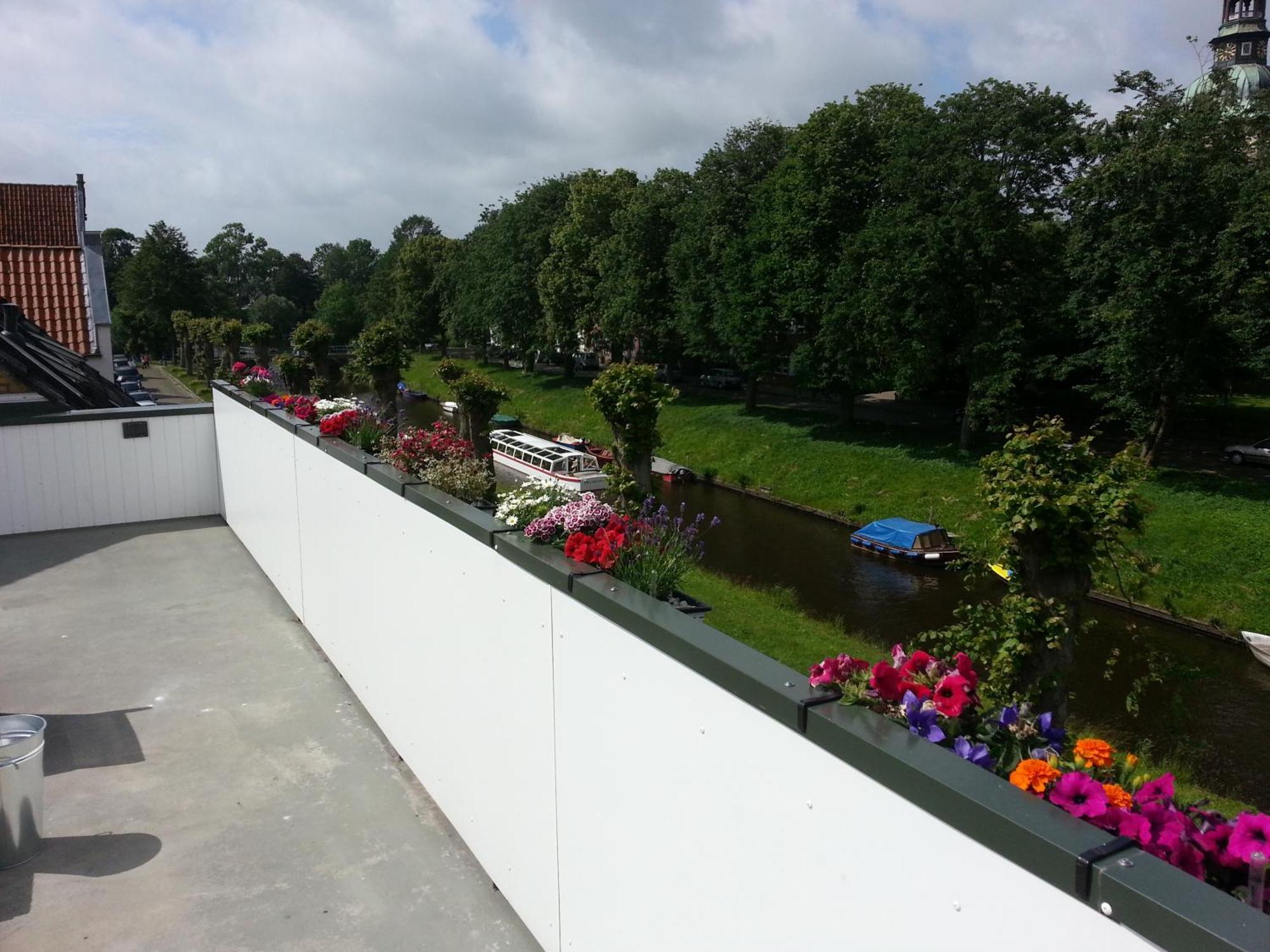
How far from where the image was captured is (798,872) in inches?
91.9

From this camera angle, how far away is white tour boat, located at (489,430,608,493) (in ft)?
80.6

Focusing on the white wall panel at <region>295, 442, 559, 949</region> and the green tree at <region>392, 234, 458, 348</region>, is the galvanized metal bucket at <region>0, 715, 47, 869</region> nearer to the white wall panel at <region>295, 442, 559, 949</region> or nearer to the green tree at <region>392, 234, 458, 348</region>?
the white wall panel at <region>295, 442, 559, 949</region>

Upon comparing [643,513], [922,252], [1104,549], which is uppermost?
[922,252]

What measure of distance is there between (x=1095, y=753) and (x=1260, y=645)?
53.6 ft

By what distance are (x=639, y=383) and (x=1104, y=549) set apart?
9.77 m

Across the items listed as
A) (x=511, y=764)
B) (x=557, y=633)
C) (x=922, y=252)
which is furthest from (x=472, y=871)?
(x=922, y=252)

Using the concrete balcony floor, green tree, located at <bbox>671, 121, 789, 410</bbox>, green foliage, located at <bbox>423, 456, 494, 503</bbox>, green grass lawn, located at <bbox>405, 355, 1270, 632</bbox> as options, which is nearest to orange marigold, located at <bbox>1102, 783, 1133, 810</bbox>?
the concrete balcony floor

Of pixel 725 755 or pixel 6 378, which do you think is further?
pixel 6 378

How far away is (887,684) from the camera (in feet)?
7.53

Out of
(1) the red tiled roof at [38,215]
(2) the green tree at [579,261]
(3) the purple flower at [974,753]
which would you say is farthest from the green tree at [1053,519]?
(2) the green tree at [579,261]

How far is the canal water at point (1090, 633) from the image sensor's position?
40.9 ft

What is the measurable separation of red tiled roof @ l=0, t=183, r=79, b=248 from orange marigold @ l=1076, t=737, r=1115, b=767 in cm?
2340

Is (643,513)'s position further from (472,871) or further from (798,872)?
(798,872)

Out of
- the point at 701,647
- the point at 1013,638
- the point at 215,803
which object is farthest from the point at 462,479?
the point at 1013,638
